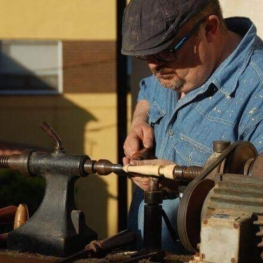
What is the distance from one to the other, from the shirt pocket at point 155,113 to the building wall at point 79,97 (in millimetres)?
7468

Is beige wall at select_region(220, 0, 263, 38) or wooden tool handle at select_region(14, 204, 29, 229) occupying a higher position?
beige wall at select_region(220, 0, 263, 38)

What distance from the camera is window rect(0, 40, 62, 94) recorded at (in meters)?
10.8

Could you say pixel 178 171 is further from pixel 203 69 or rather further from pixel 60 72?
pixel 60 72

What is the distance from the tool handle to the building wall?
779cm

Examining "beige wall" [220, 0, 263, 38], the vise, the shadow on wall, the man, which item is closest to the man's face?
the man

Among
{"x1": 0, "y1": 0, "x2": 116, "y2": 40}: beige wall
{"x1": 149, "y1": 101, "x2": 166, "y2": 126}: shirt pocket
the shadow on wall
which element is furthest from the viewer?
the shadow on wall

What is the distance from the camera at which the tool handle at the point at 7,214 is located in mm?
2523

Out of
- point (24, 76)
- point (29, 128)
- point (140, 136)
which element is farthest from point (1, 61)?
point (140, 136)

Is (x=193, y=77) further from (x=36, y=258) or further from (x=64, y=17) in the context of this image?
(x=64, y=17)

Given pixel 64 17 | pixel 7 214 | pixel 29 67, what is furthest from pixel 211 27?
pixel 29 67

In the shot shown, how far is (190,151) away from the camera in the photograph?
264cm

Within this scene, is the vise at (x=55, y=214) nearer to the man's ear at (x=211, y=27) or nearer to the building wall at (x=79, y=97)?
the man's ear at (x=211, y=27)

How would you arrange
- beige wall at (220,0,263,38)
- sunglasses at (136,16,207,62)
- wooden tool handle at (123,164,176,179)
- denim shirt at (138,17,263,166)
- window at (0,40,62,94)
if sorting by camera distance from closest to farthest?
wooden tool handle at (123,164,176,179)
sunglasses at (136,16,207,62)
denim shirt at (138,17,263,166)
beige wall at (220,0,263,38)
window at (0,40,62,94)

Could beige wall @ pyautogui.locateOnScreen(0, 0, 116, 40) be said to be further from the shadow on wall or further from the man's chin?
the man's chin
